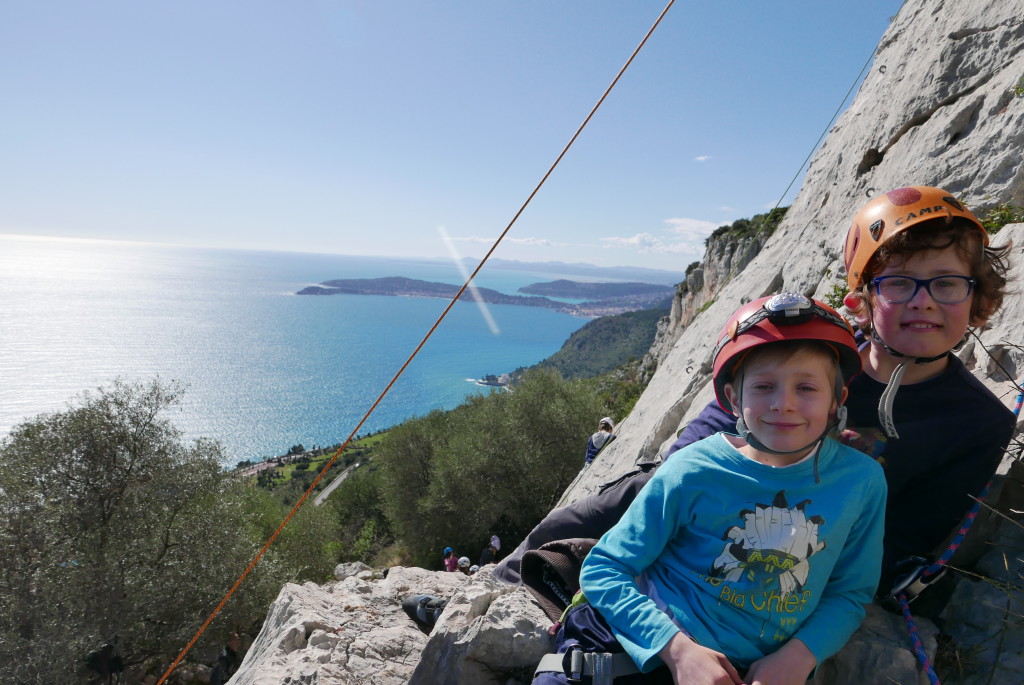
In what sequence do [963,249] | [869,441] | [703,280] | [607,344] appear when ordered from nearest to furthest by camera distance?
[963,249] < [869,441] < [703,280] < [607,344]

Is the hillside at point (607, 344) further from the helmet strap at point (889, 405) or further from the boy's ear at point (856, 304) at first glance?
the helmet strap at point (889, 405)

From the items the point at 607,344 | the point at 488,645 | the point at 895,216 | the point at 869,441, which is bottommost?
the point at 607,344

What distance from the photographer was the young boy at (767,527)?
2.31 m

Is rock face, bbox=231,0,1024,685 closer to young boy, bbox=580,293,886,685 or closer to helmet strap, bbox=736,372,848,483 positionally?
young boy, bbox=580,293,886,685

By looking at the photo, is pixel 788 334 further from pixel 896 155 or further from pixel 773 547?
pixel 896 155

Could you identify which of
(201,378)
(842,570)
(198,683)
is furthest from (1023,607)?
(201,378)

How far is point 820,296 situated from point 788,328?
16.4 feet

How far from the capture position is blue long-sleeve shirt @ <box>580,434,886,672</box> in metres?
2.33

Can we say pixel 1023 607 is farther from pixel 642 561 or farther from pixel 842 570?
pixel 642 561

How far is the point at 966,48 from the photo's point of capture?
7.18 meters

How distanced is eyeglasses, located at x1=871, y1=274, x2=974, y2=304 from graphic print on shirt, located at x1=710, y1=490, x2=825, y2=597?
4.64 feet

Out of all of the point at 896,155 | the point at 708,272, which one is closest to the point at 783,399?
the point at 896,155

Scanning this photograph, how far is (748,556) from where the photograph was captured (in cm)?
236

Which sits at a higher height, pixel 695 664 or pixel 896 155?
pixel 896 155
